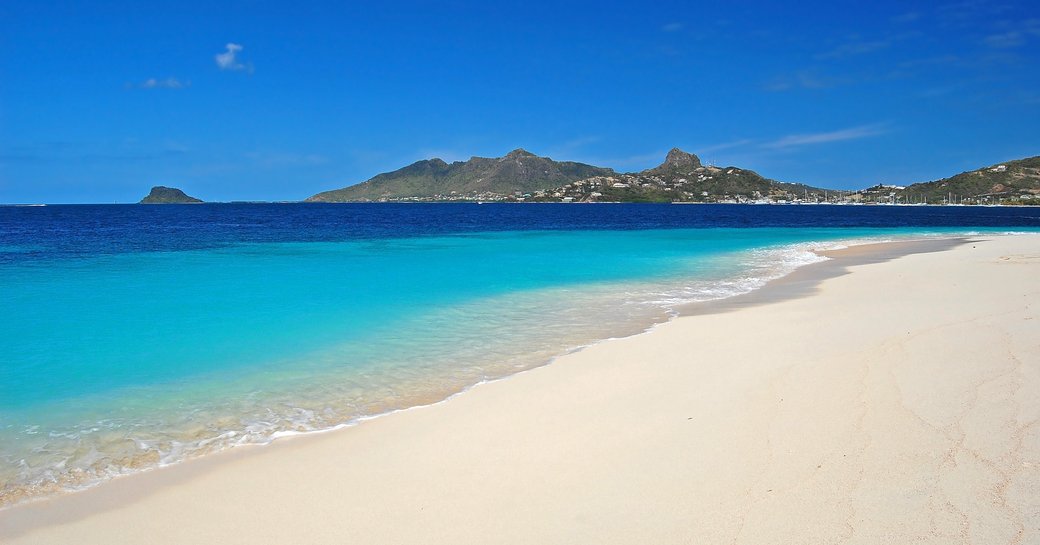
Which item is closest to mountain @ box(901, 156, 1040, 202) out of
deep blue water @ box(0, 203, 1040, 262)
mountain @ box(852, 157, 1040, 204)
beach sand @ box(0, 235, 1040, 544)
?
mountain @ box(852, 157, 1040, 204)

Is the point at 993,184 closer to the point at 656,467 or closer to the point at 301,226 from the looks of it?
the point at 301,226

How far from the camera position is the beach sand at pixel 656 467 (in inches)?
142

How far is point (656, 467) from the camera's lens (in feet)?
14.4

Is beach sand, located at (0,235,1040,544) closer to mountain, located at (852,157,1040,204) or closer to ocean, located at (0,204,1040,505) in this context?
ocean, located at (0,204,1040,505)

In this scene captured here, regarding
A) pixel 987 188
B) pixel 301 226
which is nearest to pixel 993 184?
pixel 987 188

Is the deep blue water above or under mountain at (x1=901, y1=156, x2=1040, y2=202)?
under

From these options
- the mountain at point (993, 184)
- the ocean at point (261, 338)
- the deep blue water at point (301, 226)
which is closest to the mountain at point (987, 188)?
the mountain at point (993, 184)

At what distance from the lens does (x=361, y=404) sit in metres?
6.56

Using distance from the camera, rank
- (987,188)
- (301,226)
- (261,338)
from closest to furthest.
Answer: (261,338), (301,226), (987,188)

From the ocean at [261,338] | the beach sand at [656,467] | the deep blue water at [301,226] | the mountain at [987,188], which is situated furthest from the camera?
the mountain at [987,188]

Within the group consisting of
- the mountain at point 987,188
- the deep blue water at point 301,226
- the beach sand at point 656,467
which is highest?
the mountain at point 987,188

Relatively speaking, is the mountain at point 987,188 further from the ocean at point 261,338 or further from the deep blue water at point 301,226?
the ocean at point 261,338

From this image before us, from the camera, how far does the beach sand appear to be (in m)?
3.60

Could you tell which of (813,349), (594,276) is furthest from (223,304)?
(813,349)
